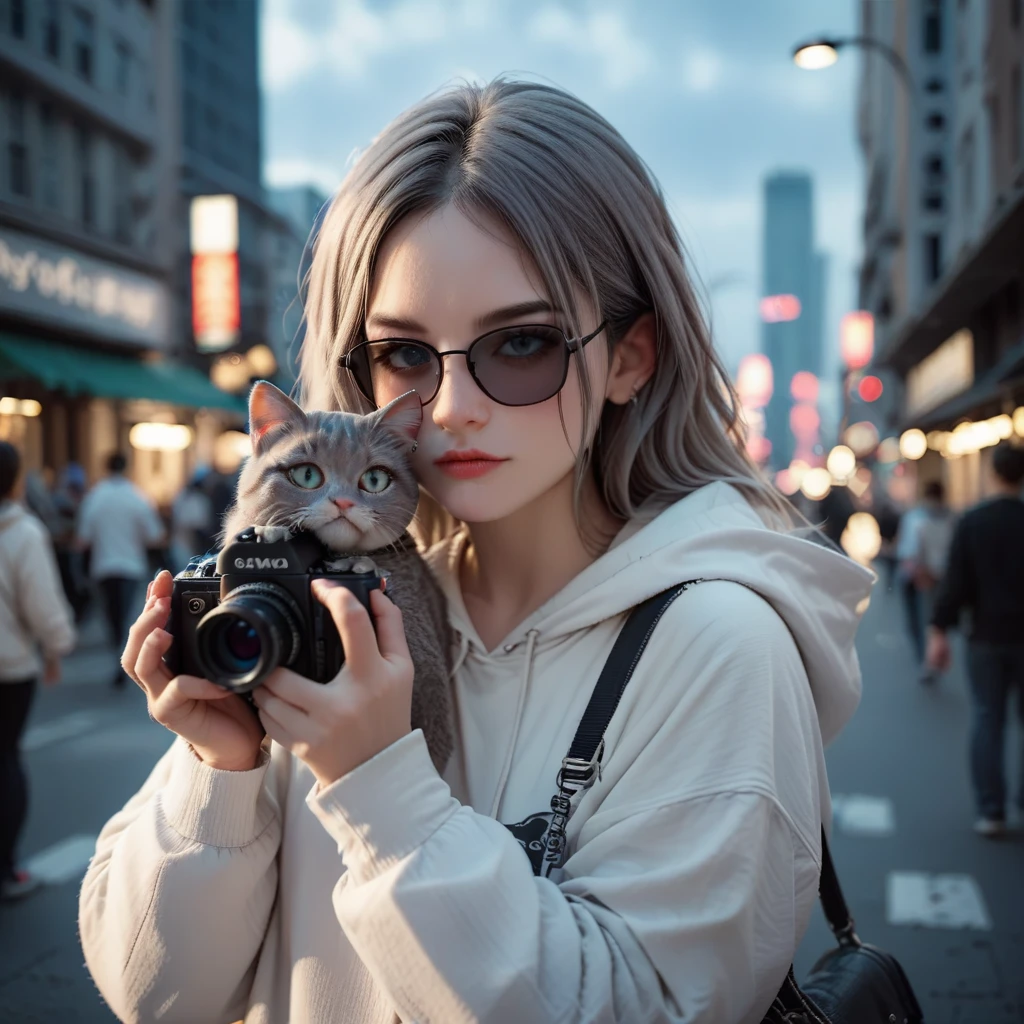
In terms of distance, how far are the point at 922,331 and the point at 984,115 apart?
7.66 meters

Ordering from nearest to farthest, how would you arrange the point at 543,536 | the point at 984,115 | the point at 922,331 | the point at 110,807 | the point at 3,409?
the point at 543,536
the point at 110,807
the point at 3,409
the point at 984,115
the point at 922,331

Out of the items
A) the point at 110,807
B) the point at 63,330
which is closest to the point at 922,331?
the point at 63,330

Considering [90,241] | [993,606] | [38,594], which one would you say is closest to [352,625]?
[38,594]

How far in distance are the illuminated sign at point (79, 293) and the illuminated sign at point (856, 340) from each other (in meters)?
35.0

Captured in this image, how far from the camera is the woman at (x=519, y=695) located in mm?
1307

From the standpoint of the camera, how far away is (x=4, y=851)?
4.89m

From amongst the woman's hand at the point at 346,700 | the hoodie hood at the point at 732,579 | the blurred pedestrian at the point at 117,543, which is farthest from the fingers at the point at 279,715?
the blurred pedestrian at the point at 117,543

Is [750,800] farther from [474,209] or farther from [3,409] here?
[3,409]

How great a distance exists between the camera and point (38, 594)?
17.7 feet

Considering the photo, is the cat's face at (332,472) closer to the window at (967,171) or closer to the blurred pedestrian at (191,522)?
the blurred pedestrian at (191,522)

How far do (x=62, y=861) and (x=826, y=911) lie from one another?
4534mm

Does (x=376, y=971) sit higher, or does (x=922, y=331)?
(x=922, y=331)

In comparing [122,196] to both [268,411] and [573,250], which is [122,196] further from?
[573,250]

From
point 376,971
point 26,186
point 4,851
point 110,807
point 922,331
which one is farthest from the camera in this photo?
point 922,331
